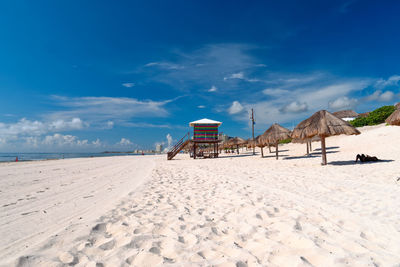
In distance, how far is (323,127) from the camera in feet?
31.4

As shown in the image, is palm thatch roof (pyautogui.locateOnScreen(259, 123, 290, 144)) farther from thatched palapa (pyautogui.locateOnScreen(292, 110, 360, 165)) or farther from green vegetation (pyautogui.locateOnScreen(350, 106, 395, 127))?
green vegetation (pyautogui.locateOnScreen(350, 106, 395, 127))

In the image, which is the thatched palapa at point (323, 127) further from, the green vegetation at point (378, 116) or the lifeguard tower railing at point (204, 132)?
the green vegetation at point (378, 116)

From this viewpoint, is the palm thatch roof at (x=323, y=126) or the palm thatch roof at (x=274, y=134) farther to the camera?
the palm thatch roof at (x=274, y=134)

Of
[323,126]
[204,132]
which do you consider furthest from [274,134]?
[204,132]

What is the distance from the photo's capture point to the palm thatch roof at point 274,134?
47.1 feet

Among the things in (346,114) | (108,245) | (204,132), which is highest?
(346,114)

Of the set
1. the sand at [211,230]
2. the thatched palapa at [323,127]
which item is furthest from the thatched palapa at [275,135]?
the sand at [211,230]

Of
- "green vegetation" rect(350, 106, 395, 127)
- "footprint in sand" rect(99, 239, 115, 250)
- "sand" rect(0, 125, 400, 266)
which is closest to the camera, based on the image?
"sand" rect(0, 125, 400, 266)

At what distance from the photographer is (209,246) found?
7.45 ft

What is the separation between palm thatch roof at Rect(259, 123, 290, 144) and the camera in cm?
1435

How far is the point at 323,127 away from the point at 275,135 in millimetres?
5002

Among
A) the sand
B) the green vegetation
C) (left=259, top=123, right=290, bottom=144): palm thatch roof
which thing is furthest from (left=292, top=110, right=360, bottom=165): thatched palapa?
the green vegetation

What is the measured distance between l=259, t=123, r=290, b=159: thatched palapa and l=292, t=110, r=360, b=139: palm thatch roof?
11.5ft

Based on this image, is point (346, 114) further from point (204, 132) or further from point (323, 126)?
point (323, 126)
